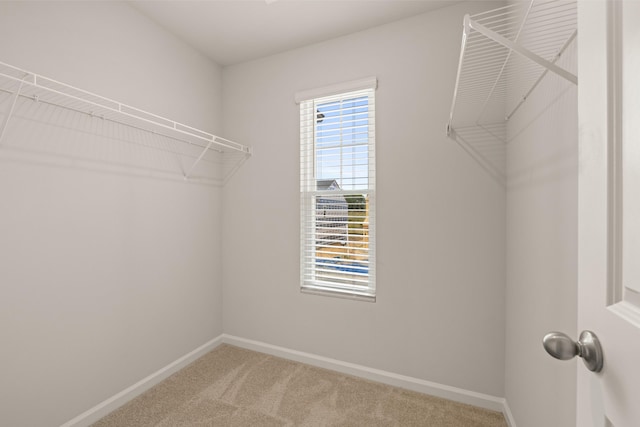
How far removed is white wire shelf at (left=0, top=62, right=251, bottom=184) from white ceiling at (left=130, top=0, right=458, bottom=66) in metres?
0.75

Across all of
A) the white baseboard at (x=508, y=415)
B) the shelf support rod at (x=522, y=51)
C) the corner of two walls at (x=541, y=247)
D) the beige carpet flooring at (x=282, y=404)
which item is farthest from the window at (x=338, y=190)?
the shelf support rod at (x=522, y=51)

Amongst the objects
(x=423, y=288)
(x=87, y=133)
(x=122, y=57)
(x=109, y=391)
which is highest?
(x=122, y=57)

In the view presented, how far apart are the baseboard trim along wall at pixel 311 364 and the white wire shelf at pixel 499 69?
1.41m

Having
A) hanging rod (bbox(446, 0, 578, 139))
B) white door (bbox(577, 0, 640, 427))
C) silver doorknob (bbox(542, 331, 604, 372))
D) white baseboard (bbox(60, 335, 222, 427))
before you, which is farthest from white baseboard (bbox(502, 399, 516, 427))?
white baseboard (bbox(60, 335, 222, 427))

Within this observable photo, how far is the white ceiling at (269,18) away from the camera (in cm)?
187

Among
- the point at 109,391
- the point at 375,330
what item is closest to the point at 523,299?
the point at 375,330

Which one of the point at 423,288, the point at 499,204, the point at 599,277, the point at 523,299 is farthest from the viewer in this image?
the point at 423,288

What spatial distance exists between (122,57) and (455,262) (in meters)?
2.52

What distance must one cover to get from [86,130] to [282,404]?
202 cm

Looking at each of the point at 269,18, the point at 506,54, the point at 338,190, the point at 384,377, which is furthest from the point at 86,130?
the point at 384,377

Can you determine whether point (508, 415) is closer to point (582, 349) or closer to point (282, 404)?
point (282, 404)

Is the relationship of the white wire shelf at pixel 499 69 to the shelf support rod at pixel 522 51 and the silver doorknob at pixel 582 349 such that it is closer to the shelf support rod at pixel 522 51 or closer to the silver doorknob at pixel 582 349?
the shelf support rod at pixel 522 51

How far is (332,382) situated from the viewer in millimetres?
2053

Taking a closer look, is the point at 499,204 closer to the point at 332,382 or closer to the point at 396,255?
the point at 396,255
